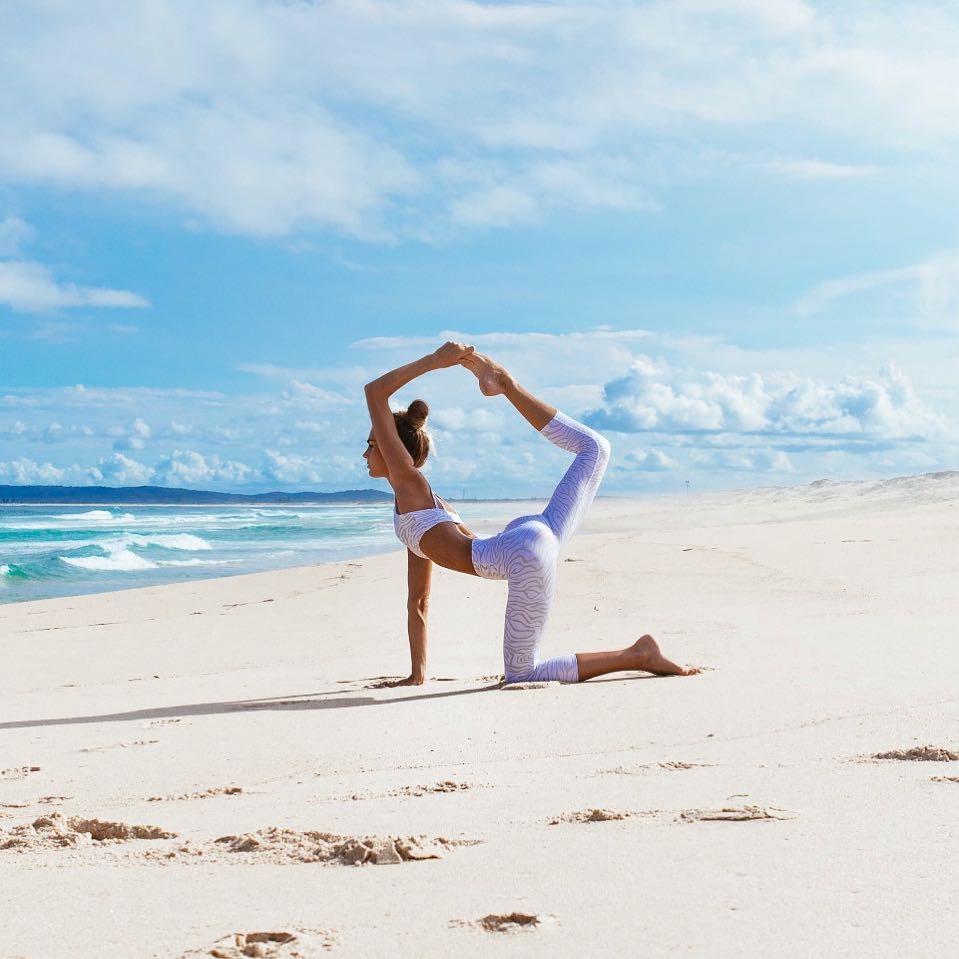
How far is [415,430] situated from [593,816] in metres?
3.28

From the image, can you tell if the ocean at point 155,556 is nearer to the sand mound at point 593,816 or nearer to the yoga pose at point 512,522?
the yoga pose at point 512,522

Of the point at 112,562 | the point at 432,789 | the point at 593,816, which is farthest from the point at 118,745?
the point at 112,562

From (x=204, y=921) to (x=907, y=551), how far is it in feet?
43.4

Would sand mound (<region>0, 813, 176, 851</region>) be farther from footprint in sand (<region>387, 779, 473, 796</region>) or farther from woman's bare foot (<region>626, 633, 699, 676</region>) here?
woman's bare foot (<region>626, 633, 699, 676</region>)

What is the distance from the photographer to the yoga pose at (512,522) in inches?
229

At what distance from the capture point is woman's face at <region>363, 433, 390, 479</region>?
6172 mm

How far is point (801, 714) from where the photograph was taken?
4.72 meters

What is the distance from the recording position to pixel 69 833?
3322 millimetres

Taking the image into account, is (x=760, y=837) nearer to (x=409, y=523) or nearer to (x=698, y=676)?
(x=698, y=676)

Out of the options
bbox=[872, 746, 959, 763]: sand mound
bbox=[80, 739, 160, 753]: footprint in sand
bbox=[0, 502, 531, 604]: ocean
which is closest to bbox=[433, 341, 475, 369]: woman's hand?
bbox=[80, 739, 160, 753]: footprint in sand

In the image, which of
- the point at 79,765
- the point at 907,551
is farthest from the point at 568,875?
A: the point at 907,551

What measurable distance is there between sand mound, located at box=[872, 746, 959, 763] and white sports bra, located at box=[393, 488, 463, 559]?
2792 mm

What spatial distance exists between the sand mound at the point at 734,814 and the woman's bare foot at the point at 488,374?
11.0 ft

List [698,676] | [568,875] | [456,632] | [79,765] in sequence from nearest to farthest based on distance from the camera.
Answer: [568,875] < [79,765] < [698,676] < [456,632]
